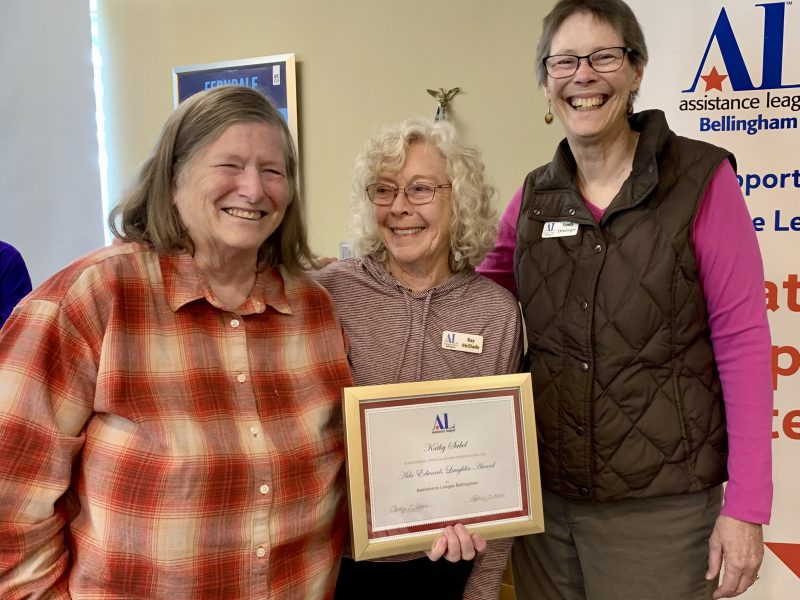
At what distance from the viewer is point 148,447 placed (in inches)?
44.0

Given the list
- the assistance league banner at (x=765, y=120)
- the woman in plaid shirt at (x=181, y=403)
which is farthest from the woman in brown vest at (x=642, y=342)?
the assistance league banner at (x=765, y=120)

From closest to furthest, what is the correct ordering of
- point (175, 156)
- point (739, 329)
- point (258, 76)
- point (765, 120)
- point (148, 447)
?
1. point (148, 447)
2. point (175, 156)
3. point (739, 329)
4. point (765, 120)
5. point (258, 76)

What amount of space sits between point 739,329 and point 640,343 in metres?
0.22

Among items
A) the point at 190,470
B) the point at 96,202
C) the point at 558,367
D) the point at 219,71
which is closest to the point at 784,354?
the point at 558,367

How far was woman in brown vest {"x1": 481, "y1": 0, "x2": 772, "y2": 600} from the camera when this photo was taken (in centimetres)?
140

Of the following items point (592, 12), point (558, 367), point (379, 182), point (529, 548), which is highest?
point (592, 12)

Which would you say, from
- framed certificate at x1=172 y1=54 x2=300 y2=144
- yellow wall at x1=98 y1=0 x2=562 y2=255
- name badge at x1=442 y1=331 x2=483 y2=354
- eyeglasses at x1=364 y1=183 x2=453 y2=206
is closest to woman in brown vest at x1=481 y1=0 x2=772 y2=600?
name badge at x1=442 y1=331 x2=483 y2=354

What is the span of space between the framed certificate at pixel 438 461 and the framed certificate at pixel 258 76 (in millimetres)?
2347

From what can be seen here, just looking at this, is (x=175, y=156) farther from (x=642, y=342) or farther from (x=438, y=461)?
(x=642, y=342)

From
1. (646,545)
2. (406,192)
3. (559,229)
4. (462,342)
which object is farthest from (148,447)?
(646,545)

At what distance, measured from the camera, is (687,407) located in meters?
1.43

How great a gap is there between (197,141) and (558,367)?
936 mm

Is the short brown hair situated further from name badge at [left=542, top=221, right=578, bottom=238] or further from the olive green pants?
the olive green pants

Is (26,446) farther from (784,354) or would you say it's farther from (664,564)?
(784,354)
